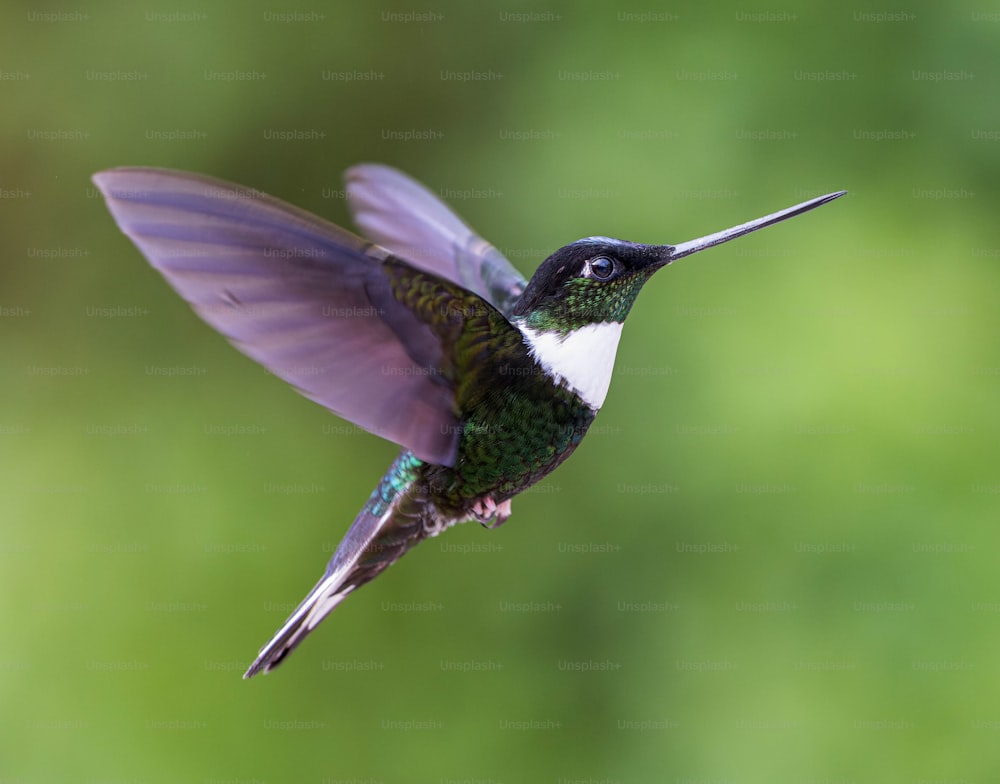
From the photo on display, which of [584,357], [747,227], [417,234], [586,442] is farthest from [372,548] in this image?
[586,442]

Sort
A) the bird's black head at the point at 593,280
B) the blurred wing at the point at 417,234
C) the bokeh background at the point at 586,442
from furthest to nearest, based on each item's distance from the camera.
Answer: the bokeh background at the point at 586,442, the blurred wing at the point at 417,234, the bird's black head at the point at 593,280

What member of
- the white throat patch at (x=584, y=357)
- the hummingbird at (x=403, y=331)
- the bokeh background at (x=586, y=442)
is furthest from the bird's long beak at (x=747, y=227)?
the bokeh background at (x=586, y=442)

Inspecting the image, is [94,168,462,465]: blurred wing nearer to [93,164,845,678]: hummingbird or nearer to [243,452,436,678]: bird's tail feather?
[93,164,845,678]: hummingbird

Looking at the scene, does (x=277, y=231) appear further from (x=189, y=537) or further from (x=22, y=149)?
(x=22, y=149)

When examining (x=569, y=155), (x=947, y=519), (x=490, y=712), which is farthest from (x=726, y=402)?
(x=490, y=712)

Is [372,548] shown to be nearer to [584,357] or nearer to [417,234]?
[584,357]

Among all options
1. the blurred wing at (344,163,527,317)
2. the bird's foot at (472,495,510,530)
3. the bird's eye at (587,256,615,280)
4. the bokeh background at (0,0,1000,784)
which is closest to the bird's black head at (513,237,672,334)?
the bird's eye at (587,256,615,280)

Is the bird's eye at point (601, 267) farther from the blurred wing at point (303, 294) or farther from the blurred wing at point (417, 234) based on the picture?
the blurred wing at point (417, 234)
